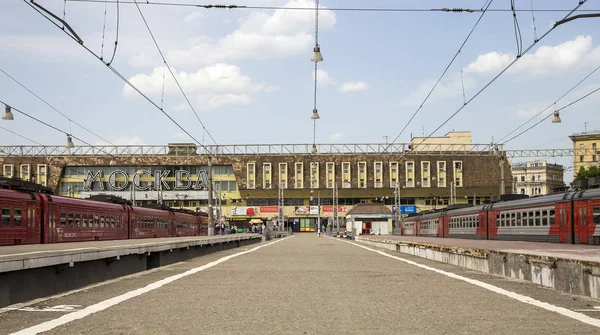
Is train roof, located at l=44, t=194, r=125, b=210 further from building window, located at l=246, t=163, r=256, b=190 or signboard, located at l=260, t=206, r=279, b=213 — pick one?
signboard, located at l=260, t=206, r=279, b=213

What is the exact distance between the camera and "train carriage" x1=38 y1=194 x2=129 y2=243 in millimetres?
29812

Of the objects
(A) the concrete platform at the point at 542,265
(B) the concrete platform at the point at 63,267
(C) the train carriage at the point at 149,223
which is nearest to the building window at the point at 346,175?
(C) the train carriage at the point at 149,223

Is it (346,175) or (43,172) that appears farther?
(346,175)

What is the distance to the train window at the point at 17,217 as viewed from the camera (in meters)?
26.1

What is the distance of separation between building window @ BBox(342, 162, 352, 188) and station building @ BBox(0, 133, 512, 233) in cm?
18

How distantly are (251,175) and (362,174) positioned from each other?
19698 mm

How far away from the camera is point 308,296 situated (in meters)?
11.0

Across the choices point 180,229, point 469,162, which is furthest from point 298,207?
point 180,229

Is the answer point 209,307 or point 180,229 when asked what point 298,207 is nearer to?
point 180,229

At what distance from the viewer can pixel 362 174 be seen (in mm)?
125188

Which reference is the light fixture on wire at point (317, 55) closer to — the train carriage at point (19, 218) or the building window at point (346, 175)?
the train carriage at point (19, 218)

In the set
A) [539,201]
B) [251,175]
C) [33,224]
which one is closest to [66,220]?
[33,224]

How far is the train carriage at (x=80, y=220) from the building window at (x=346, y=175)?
84.3 m

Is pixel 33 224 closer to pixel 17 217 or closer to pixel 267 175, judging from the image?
pixel 17 217
